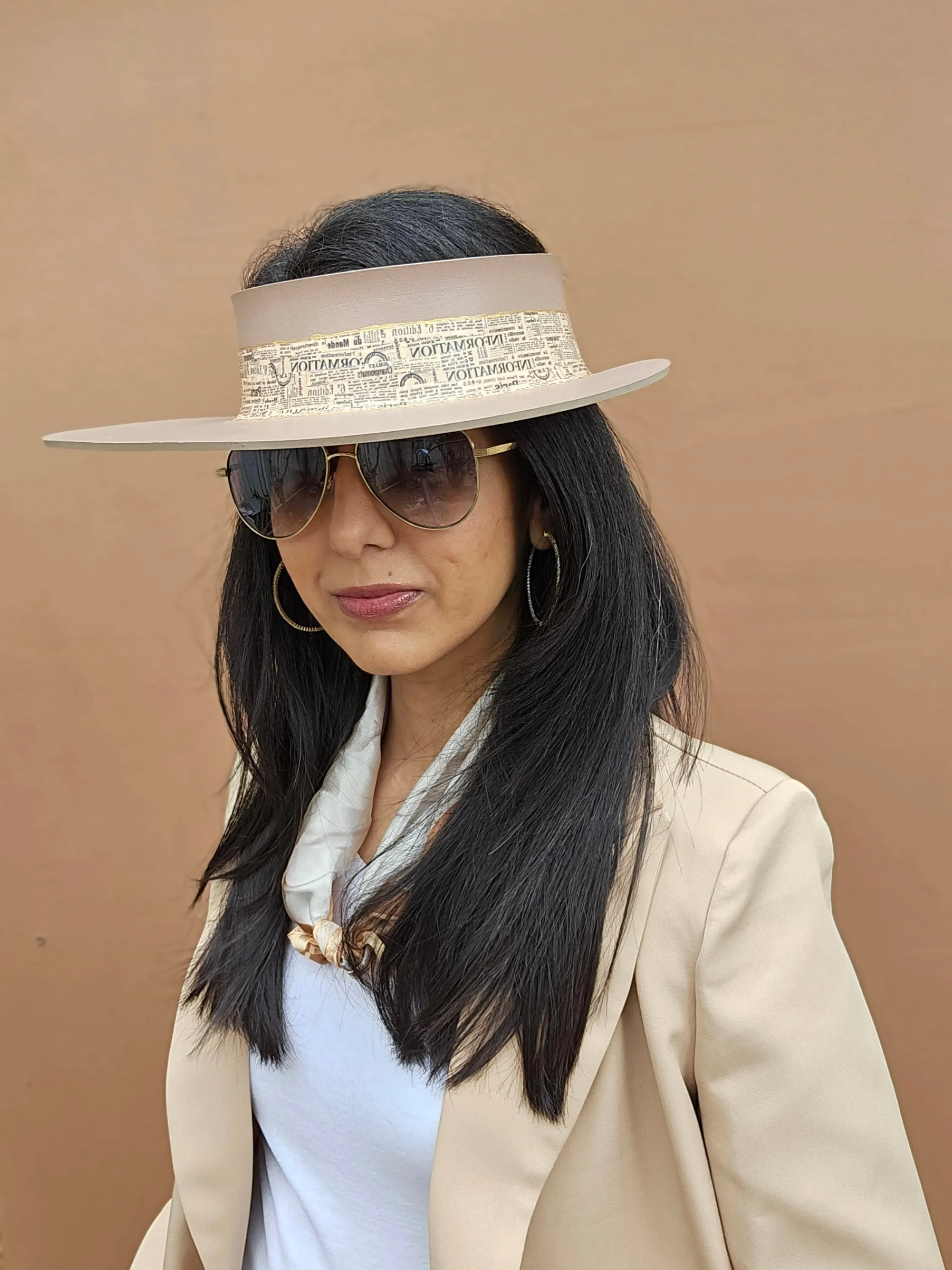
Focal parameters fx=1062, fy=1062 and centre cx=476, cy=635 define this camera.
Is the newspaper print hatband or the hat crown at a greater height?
the hat crown

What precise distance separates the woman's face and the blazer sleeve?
0.30m

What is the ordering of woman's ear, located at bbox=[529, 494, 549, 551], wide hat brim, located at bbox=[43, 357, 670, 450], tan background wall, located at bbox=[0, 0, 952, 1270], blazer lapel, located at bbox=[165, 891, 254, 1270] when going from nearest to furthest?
1. wide hat brim, located at bbox=[43, 357, 670, 450]
2. woman's ear, located at bbox=[529, 494, 549, 551]
3. blazer lapel, located at bbox=[165, 891, 254, 1270]
4. tan background wall, located at bbox=[0, 0, 952, 1270]

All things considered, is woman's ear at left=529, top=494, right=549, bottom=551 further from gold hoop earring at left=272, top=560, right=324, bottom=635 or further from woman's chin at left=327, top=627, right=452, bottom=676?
gold hoop earring at left=272, top=560, right=324, bottom=635

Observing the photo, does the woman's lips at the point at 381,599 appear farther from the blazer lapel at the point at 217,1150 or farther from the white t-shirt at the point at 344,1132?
the blazer lapel at the point at 217,1150

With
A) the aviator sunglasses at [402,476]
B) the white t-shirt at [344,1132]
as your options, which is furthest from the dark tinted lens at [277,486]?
the white t-shirt at [344,1132]

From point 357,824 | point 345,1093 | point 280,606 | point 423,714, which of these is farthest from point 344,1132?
point 280,606

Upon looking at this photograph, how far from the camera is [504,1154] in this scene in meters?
0.88

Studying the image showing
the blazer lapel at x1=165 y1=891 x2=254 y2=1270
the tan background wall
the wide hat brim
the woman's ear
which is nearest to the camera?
the wide hat brim

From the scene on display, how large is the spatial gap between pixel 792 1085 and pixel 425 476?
558mm

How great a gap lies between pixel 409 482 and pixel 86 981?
4.57 ft

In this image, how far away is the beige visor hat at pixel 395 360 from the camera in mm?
809

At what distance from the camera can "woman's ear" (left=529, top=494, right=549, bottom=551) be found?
3.07 ft

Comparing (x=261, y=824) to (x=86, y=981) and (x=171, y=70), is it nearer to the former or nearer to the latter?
(x=86, y=981)

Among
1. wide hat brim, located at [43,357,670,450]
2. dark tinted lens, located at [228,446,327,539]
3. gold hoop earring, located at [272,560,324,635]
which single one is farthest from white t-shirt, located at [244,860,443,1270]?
wide hat brim, located at [43,357,670,450]
